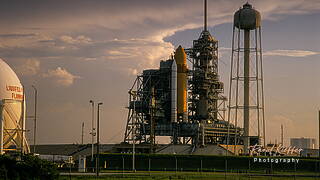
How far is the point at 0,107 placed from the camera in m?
78.6

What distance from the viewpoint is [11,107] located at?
82188 mm

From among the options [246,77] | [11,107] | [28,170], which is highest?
[246,77]

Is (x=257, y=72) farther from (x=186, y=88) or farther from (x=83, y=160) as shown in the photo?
(x=83, y=160)

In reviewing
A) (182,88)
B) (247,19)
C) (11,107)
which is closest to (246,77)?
(247,19)

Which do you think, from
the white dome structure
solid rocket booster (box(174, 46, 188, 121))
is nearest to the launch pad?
solid rocket booster (box(174, 46, 188, 121))

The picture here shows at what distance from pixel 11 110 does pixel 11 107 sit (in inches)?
16.7

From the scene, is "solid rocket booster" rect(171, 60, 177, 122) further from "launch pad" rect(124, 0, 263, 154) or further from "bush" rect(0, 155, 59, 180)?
"bush" rect(0, 155, 59, 180)

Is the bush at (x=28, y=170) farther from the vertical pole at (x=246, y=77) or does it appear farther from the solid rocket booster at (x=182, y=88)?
the solid rocket booster at (x=182, y=88)

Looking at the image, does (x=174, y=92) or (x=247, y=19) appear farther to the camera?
(x=174, y=92)

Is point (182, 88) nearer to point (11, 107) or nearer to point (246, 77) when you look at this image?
point (246, 77)

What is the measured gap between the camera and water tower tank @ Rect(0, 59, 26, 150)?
8119 cm

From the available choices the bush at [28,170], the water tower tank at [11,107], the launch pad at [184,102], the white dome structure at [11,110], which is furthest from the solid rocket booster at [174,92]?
the bush at [28,170]

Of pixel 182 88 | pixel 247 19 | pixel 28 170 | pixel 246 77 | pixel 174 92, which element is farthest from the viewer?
pixel 182 88

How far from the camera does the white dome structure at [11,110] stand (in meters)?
81.1
